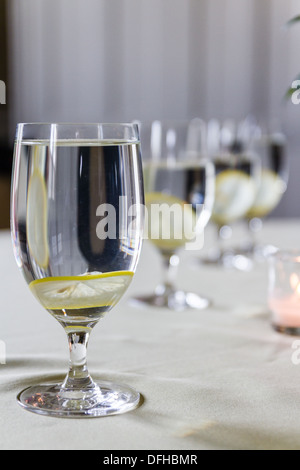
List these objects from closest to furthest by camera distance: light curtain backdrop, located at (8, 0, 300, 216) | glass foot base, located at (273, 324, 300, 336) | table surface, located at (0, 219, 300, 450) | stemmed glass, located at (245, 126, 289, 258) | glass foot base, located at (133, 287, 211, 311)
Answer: table surface, located at (0, 219, 300, 450)
glass foot base, located at (273, 324, 300, 336)
glass foot base, located at (133, 287, 211, 311)
stemmed glass, located at (245, 126, 289, 258)
light curtain backdrop, located at (8, 0, 300, 216)

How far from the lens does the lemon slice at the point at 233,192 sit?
3.46 ft

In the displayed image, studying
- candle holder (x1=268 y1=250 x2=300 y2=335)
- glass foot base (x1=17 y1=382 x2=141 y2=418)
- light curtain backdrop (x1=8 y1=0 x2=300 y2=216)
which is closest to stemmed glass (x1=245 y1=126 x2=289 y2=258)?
candle holder (x1=268 y1=250 x2=300 y2=335)

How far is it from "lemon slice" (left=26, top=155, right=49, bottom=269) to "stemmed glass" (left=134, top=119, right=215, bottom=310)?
344 millimetres

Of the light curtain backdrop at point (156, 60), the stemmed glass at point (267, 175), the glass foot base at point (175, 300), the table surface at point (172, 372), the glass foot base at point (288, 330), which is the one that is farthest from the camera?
the light curtain backdrop at point (156, 60)

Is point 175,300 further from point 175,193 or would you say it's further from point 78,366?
point 78,366

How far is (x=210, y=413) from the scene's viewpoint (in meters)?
0.47

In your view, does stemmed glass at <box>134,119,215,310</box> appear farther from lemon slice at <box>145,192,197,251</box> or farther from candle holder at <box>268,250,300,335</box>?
candle holder at <box>268,250,300,335</box>

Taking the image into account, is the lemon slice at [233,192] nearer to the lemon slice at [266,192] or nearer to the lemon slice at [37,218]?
the lemon slice at [266,192]

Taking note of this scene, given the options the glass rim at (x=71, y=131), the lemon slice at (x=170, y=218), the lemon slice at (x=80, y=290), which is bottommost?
the lemon slice at (x=80, y=290)

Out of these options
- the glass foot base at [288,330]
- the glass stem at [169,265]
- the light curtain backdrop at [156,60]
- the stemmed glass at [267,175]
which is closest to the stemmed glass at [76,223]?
the glass foot base at [288,330]

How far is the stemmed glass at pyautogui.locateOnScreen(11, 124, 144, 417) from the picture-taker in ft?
1.52

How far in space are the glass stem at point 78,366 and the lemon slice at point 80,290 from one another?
32 millimetres

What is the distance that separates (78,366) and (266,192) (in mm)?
783
